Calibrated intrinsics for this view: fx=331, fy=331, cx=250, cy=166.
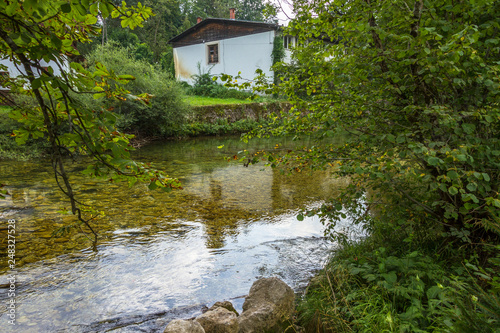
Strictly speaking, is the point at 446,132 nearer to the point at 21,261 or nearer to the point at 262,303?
the point at 262,303

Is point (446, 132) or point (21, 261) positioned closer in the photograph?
point (446, 132)

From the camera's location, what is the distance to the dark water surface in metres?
4.07

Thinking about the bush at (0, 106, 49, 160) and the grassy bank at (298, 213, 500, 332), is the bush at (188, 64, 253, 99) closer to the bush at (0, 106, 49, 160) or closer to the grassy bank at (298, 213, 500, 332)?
the bush at (0, 106, 49, 160)

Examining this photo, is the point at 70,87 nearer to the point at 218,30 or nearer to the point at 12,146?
the point at 12,146

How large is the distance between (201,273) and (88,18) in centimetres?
394

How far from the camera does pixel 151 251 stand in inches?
221

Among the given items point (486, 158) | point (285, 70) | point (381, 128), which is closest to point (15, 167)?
point (285, 70)

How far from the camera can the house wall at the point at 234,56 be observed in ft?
97.0

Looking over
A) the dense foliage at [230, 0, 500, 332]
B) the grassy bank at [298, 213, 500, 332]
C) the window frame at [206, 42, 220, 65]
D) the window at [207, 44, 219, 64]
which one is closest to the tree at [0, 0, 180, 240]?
the dense foliage at [230, 0, 500, 332]

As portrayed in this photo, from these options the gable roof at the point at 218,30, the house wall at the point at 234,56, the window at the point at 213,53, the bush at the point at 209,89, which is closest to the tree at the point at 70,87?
the bush at the point at 209,89

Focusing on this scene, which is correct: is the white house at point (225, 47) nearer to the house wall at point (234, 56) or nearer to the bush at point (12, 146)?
the house wall at point (234, 56)

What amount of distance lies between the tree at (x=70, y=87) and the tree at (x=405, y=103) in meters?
1.86

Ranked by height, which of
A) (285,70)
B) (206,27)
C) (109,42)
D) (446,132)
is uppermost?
(206,27)

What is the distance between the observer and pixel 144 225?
22.2 ft
